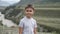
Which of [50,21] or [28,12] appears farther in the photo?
[50,21]

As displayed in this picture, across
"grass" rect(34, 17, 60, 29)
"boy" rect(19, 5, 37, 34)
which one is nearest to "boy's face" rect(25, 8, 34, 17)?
"boy" rect(19, 5, 37, 34)

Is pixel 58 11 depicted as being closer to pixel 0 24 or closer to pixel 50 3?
pixel 50 3

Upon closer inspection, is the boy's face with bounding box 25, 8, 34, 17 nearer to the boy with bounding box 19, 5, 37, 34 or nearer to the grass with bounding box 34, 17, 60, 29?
the boy with bounding box 19, 5, 37, 34

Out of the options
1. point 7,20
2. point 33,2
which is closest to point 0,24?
point 7,20

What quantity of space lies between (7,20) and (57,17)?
131 centimetres

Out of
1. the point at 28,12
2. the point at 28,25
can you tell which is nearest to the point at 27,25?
the point at 28,25

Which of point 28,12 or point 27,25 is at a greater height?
point 28,12

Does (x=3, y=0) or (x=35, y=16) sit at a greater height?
(x=3, y=0)

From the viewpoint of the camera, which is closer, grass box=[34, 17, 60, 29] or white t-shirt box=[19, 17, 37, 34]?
white t-shirt box=[19, 17, 37, 34]

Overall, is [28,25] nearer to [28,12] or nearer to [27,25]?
[27,25]

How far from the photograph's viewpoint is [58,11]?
5.46 m

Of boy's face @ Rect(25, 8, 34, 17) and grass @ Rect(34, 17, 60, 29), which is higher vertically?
boy's face @ Rect(25, 8, 34, 17)

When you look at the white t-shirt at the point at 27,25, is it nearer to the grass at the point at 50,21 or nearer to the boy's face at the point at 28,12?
the boy's face at the point at 28,12


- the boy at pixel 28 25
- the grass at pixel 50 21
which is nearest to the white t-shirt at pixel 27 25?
the boy at pixel 28 25
